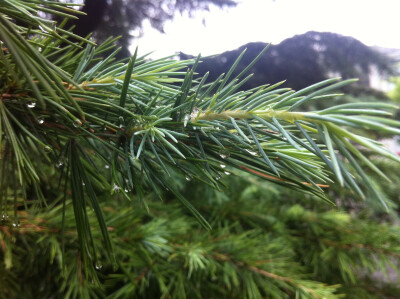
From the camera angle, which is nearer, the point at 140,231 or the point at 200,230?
the point at 140,231

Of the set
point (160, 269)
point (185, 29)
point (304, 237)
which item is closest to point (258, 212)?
point (304, 237)

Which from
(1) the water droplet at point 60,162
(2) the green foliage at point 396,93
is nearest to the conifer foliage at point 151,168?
(1) the water droplet at point 60,162

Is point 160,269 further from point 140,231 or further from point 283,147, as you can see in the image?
point 283,147

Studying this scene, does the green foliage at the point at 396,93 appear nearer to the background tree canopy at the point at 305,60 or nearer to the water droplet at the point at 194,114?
the background tree canopy at the point at 305,60

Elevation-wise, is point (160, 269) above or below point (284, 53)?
below

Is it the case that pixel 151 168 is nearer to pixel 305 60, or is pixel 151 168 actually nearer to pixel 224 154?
pixel 224 154

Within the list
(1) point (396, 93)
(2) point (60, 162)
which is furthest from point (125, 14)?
(1) point (396, 93)

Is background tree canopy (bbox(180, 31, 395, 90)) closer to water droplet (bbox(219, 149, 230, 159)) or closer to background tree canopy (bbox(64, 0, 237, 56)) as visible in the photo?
background tree canopy (bbox(64, 0, 237, 56))
